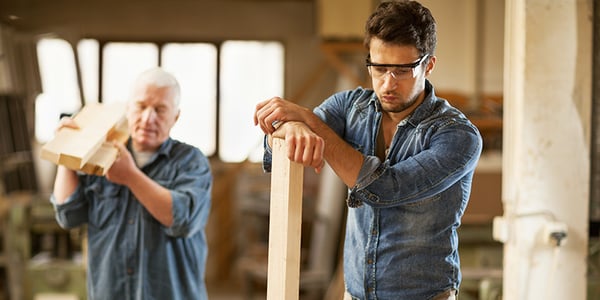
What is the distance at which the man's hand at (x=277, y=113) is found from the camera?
5.80 feet

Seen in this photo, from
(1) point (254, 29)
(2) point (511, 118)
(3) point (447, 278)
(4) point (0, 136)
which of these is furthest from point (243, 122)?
(3) point (447, 278)

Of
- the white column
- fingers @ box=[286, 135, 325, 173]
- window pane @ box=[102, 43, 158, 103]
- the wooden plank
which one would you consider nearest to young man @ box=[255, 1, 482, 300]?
fingers @ box=[286, 135, 325, 173]

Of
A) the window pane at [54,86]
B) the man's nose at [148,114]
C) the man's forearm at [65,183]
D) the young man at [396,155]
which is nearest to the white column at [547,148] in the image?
the young man at [396,155]

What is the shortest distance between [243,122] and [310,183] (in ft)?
4.10

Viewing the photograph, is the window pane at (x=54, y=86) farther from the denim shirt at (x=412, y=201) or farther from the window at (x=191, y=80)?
the denim shirt at (x=412, y=201)

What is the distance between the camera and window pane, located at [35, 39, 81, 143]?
838 cm

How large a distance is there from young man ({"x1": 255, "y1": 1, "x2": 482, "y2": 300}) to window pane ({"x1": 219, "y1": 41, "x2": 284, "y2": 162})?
648 centimetres

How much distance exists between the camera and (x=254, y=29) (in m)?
8.40

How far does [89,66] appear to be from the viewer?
8.35 meters

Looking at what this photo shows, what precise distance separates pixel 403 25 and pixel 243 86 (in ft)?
22.3

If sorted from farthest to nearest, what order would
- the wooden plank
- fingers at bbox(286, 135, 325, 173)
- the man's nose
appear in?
the man's nose
the wooden plank
fingers at bbox(286, 135, 325, 173)

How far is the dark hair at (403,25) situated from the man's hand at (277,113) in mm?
225

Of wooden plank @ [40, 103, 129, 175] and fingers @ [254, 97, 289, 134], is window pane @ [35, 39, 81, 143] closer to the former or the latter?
wooden plank @ [40, 103, 129, 175]

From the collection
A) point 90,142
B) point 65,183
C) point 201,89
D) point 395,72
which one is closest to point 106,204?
point 65,183
